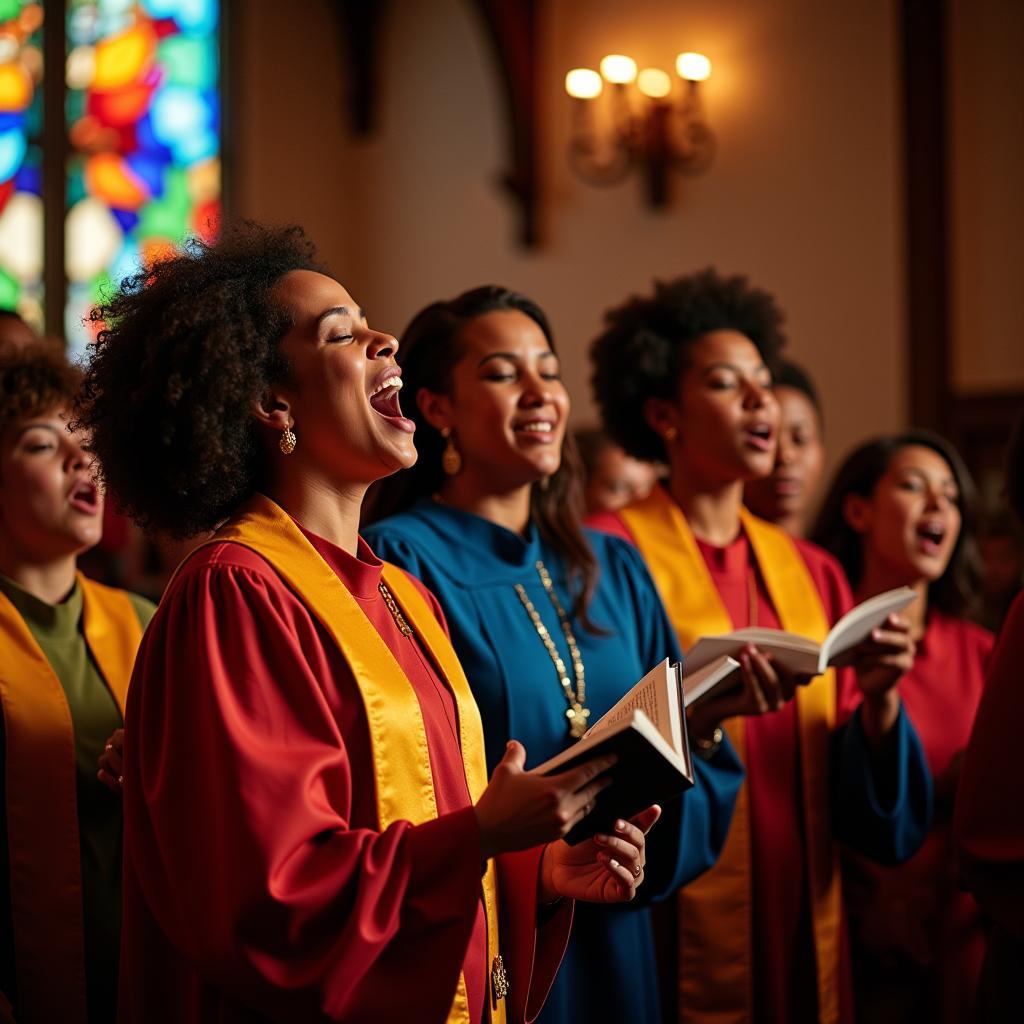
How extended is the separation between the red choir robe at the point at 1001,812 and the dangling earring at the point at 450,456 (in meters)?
0.98

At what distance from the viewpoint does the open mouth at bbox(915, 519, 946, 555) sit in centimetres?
311

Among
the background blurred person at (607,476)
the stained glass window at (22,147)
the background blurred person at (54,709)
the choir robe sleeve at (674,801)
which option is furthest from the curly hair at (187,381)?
the stained glass window at (22,147)

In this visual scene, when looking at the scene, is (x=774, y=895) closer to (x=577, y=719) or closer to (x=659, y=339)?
(x=577, y=719)

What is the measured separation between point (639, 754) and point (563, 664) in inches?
37.7

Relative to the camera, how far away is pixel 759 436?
2.83 meters

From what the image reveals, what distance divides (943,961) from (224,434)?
2005mm

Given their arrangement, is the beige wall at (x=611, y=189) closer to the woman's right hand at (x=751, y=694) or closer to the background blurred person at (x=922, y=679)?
the background blurred person at (x=922, y=679)

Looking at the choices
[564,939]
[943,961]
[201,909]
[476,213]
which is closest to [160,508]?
[201,909]

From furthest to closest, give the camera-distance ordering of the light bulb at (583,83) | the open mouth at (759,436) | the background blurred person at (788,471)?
the light bulb at (583,83) → the background blurred person at (788,471) → the open mouth at (759,436)

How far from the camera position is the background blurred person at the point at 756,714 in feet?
8.72

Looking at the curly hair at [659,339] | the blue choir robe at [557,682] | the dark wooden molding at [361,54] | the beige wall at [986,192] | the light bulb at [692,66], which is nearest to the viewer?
the blue choir robe at [557,682]

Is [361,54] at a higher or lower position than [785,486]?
higher

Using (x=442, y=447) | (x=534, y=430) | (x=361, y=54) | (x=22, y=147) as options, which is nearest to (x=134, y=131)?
(x=22, y=147)

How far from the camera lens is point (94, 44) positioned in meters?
6.80
